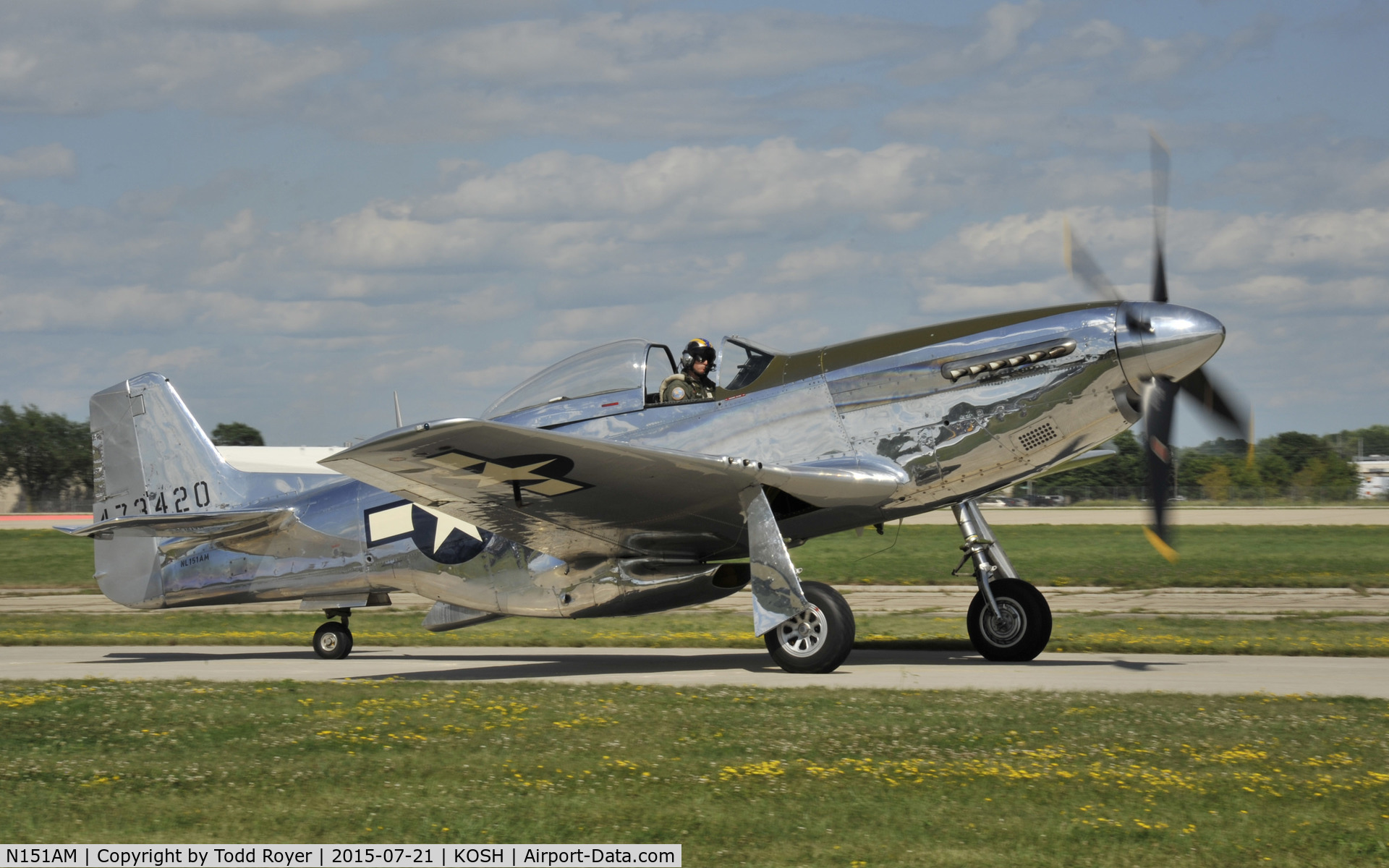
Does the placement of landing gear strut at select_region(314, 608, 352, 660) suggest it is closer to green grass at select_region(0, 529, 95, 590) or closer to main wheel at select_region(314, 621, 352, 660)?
main wheel at select_region(314, 621, 352, 660)

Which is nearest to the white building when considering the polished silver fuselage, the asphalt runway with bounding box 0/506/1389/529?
the asphalt runway with bounding box 0/506/1389/529

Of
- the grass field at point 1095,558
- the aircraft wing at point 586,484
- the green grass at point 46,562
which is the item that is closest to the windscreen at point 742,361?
the aircraft wing at point 586,484

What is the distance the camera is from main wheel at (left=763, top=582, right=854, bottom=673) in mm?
10578

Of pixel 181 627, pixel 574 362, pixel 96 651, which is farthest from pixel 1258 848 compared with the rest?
pixel 181 627

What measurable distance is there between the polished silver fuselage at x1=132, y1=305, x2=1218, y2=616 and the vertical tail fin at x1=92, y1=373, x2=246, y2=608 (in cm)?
252

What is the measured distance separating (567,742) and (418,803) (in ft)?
5.41

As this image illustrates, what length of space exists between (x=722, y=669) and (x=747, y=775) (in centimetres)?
518

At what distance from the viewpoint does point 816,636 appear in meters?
10.7

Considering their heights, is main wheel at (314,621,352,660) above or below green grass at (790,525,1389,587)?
above

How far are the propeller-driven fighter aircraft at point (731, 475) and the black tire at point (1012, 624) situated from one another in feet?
0.06

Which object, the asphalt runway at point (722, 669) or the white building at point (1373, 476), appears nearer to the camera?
the asphalt runway at point (722, 669)

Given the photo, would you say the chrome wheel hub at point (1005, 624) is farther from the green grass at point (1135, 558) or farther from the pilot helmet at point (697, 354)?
the green grass at point (1135, 558)

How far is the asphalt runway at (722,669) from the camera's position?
32.9 ft

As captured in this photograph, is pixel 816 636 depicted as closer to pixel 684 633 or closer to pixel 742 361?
pixel 742 361
